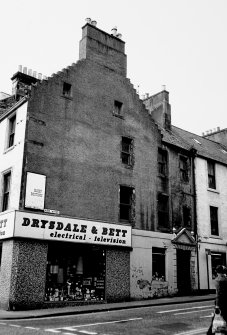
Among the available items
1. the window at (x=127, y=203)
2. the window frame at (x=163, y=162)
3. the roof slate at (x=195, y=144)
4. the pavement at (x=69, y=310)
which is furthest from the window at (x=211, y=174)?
the pavement at (x=69, y=310)

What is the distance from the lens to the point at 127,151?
23359 millimetres

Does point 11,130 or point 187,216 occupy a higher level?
point 11,130

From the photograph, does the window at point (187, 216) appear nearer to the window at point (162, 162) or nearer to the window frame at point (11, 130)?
the window at point (162, 162)

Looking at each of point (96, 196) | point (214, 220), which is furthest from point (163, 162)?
point (96, 196)

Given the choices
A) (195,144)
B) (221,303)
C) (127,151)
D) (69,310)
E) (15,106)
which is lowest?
(69,310)

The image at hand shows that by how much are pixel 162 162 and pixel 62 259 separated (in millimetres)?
10059

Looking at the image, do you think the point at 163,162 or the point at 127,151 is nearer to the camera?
the point at 127,151

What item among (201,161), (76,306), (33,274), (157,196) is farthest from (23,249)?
(201,161)

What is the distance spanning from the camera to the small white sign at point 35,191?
58.7 ft

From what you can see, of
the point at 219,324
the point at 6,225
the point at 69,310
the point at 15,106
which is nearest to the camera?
the point at 219,324

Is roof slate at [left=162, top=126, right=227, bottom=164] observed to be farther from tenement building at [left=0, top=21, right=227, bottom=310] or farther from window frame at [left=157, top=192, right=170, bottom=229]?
window frame at [left=157, top=192, right=170, bottom=229]

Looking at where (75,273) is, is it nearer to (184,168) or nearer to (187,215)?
(187,215)

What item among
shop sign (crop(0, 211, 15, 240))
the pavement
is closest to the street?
the pavement

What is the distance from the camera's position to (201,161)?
91.3 feet
